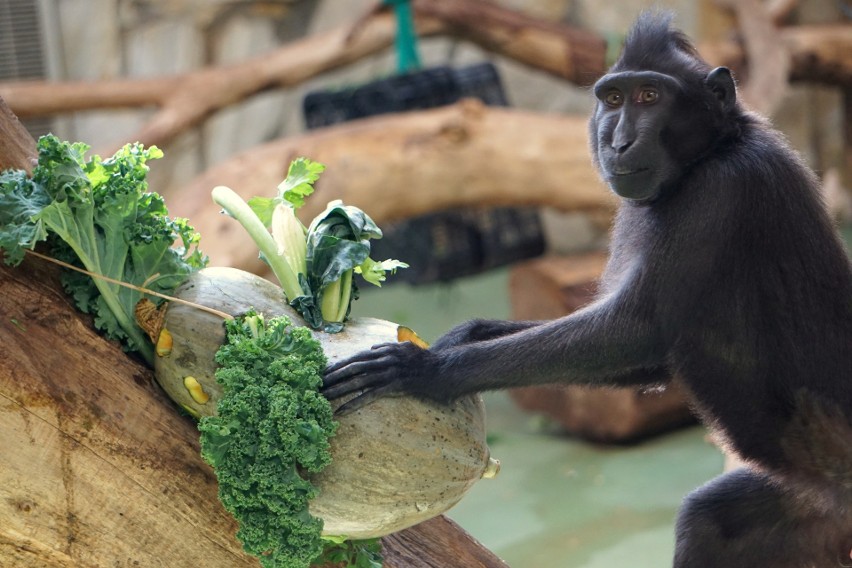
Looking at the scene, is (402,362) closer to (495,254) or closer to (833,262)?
(833,262)

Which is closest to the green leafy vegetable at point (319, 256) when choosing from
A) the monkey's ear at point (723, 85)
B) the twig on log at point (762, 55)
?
the monkey's ear at point (723, 85)

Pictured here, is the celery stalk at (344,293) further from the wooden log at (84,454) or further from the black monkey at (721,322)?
the wooden log at (84,454)

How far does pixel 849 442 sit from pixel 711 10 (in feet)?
27.4

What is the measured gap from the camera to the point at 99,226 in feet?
8.48

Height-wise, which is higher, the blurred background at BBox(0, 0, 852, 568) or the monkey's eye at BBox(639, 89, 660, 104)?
the monkey's eye at BBox(639, 89, 660, 104)

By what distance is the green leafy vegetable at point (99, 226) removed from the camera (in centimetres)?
243

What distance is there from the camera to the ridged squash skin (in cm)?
247

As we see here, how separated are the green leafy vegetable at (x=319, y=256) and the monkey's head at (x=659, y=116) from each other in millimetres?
771

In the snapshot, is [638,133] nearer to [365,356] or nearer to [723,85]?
[723,85]

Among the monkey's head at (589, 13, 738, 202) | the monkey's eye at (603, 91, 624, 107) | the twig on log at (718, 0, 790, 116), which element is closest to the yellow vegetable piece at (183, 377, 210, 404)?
the monkey's head at (589, 13, 738, 202)

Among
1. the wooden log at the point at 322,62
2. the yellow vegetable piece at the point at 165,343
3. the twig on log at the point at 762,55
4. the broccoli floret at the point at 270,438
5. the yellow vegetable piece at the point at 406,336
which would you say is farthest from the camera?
the wooden log at the point at 322,62

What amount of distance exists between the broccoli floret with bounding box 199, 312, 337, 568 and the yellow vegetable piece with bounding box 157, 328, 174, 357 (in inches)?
7.4

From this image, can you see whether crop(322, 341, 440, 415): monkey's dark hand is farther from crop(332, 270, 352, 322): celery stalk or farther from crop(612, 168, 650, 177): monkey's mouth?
crop(612, 168, 650, 177): monkey's mouth

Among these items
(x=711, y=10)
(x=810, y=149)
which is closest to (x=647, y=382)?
(x=711, y=10)
